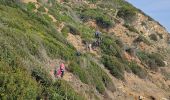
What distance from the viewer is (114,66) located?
109 feet

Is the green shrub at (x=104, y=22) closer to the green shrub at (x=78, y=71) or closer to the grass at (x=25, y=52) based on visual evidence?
the grass at (x=25, y=52)

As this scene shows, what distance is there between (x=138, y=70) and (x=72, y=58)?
9582 mm

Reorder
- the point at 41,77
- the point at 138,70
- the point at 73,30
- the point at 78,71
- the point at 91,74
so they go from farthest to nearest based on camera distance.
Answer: the point at 73,30 < the point at 138,70 < the point at 91,74 < the point at 78,71 < the point at 41,77

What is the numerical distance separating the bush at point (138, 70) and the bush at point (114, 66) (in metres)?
2.13

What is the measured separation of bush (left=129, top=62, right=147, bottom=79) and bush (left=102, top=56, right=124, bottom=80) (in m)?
2.13

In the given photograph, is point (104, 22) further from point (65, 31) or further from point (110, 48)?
point (65, 31)

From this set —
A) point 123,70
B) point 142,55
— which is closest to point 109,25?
point 142,55

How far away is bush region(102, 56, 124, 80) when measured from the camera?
Answer: 32.8 meters

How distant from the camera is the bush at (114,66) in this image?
32781 mm

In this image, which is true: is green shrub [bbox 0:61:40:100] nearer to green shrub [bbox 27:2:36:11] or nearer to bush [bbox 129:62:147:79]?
green shrub [bbox 27:2:36:11]

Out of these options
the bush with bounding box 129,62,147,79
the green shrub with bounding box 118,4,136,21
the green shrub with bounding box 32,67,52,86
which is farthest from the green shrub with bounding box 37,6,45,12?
the green shrub with bounding box 118,4,136,21

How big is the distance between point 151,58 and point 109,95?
1563 cm

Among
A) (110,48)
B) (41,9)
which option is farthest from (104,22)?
(41,9)

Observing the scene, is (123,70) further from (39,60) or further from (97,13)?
(97,13)
